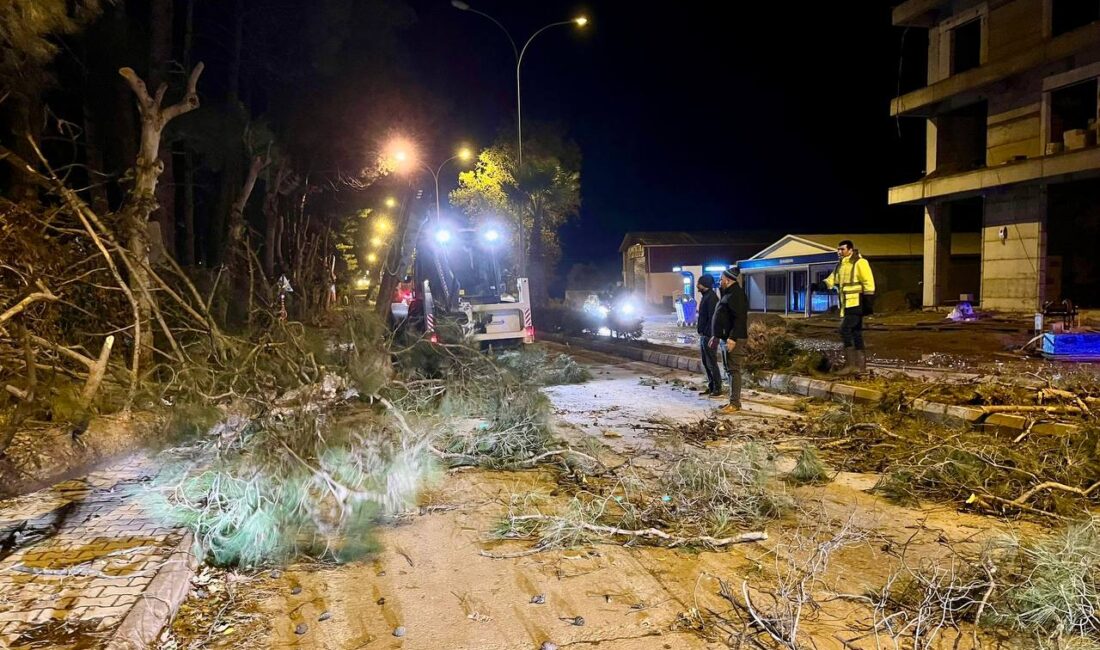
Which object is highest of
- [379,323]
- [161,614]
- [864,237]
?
[864,237]

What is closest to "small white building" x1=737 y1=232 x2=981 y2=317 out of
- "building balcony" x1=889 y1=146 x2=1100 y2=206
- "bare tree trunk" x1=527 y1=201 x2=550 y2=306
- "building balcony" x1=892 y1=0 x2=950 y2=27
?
"building balcony" x1=889 y1=146 x2=1100 y2=206

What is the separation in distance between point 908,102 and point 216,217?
80.0ft

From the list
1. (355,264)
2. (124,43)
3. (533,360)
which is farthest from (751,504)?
(355,264)

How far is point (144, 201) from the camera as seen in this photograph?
26.3ft

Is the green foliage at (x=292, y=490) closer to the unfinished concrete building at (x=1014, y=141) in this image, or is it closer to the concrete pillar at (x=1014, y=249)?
the unfinished concrete building at (x=1014, y=141)

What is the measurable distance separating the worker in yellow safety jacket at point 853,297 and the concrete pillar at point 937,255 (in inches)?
728

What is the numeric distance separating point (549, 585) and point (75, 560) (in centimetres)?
296

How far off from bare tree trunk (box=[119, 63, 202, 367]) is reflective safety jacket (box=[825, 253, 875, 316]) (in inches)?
352

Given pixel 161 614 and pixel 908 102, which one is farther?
pixel 908 102

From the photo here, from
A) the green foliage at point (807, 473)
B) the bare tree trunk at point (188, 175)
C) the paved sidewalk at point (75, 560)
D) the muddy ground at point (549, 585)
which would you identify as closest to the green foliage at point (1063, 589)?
the muddy ground at point (549, 585)

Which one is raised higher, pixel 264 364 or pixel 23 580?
pixel 264 364

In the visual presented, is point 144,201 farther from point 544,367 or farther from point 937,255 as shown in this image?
point 937,255

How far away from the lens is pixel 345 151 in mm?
21609

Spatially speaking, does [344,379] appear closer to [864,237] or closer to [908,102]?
[908,102]
